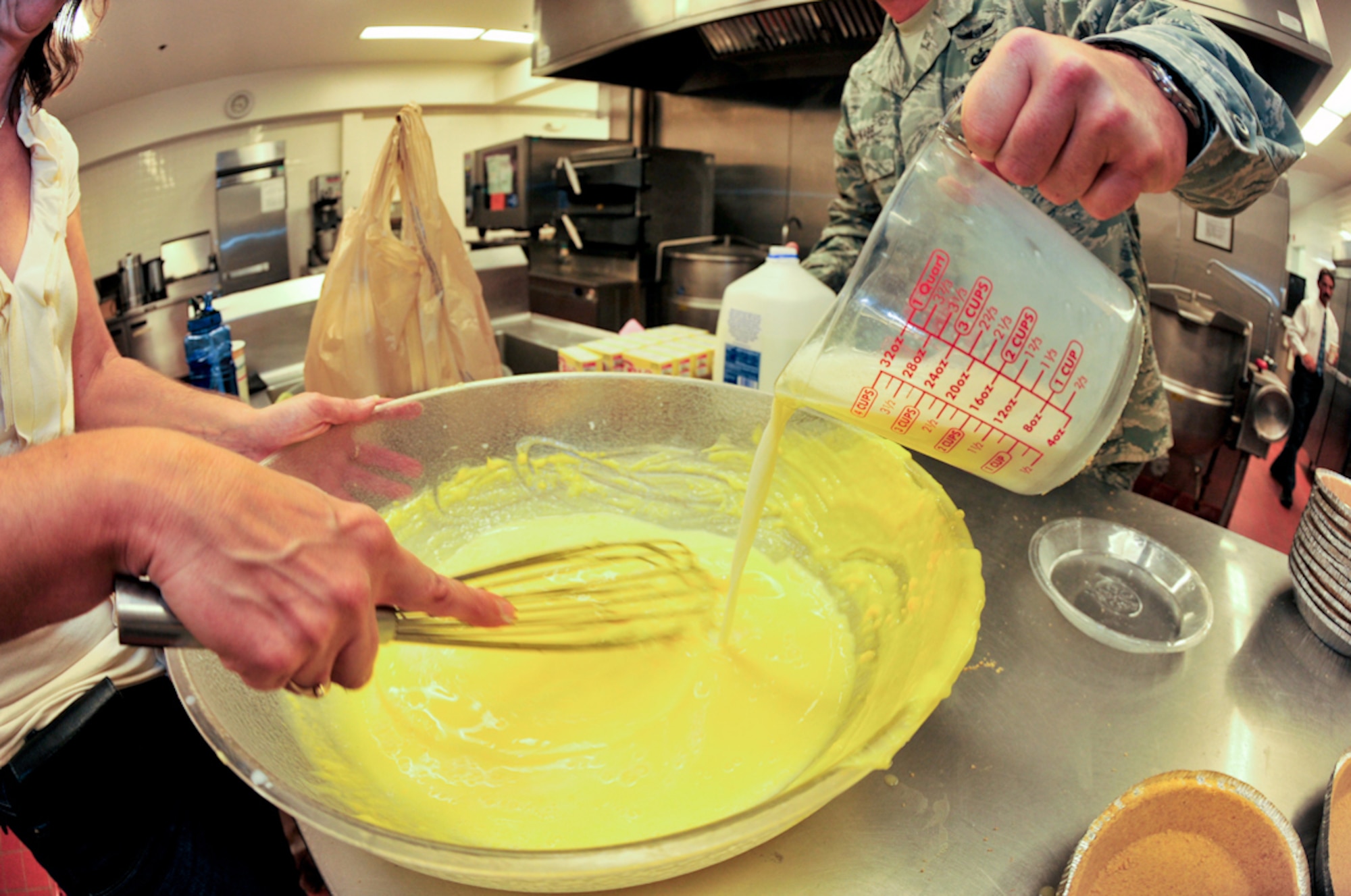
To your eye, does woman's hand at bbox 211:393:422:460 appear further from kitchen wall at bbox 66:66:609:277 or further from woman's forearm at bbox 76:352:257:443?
kitchen wall at bbox 66:66:609:277

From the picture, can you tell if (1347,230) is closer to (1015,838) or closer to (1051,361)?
(1051,361)

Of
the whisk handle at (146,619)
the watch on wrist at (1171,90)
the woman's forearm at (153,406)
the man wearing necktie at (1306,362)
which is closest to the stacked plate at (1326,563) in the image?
the watch on wrist at (1171,90)

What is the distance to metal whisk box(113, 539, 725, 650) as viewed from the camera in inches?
27.2

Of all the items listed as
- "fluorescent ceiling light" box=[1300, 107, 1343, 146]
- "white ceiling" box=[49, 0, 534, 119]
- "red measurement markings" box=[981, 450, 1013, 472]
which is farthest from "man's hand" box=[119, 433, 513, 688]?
"white ceiling" box=[49, 0, 534, 119]

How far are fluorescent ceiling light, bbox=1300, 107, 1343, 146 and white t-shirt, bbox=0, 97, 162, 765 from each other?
196cm

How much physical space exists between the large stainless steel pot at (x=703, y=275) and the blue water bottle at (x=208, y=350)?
144 cm

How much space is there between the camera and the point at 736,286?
4.13ft

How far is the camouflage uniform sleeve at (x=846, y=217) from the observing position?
1460 mm

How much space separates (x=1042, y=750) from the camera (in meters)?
0.62

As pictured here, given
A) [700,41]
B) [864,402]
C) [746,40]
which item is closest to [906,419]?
[864,402]

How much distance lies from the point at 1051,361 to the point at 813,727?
412 mm

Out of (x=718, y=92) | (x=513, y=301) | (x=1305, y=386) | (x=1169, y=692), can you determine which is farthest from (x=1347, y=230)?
(x=718, y=92)

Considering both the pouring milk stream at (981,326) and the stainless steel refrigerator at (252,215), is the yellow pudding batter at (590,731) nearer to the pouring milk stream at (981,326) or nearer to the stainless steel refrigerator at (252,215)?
the pouring milk stream at (981,326)

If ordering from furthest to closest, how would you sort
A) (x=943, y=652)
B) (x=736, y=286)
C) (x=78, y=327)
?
(x=736, y=286) < (x=78, y=327) < (x=943, y=652)
